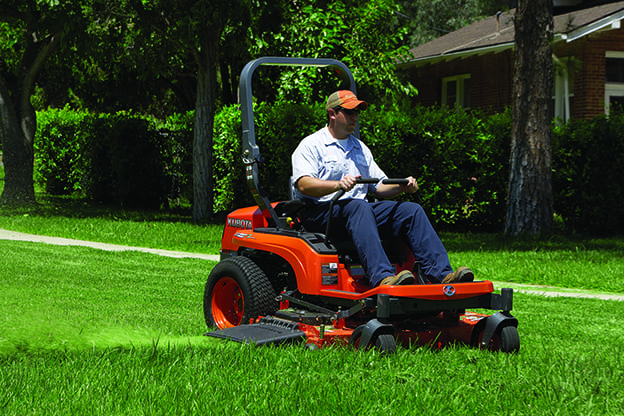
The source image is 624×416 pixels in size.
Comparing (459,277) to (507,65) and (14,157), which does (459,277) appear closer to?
(14,157)

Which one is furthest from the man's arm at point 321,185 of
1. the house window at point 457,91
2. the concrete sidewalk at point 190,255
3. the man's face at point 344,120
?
the house window at point 457,91

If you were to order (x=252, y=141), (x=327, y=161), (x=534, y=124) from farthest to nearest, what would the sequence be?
(x=534, y=124)
(x=252, y=141)
(x=327, y=161)

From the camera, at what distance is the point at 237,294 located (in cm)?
598

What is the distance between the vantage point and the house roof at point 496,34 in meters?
19.0

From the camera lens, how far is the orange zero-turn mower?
4.83 m

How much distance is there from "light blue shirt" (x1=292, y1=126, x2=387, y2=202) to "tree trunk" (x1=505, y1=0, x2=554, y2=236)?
8.69 m

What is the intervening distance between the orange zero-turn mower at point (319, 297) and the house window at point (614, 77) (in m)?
16.5

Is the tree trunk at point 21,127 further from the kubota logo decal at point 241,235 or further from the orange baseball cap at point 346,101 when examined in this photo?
the orange baseball cap at point 346,101

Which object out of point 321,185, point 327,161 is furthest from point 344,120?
point 321,185

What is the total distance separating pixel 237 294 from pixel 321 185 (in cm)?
118

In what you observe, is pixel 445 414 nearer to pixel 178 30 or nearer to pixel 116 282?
pixel 116 282

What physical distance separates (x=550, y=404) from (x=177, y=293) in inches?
193

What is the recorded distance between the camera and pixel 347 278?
17.4ft

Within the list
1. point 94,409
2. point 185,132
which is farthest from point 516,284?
point 185,132
